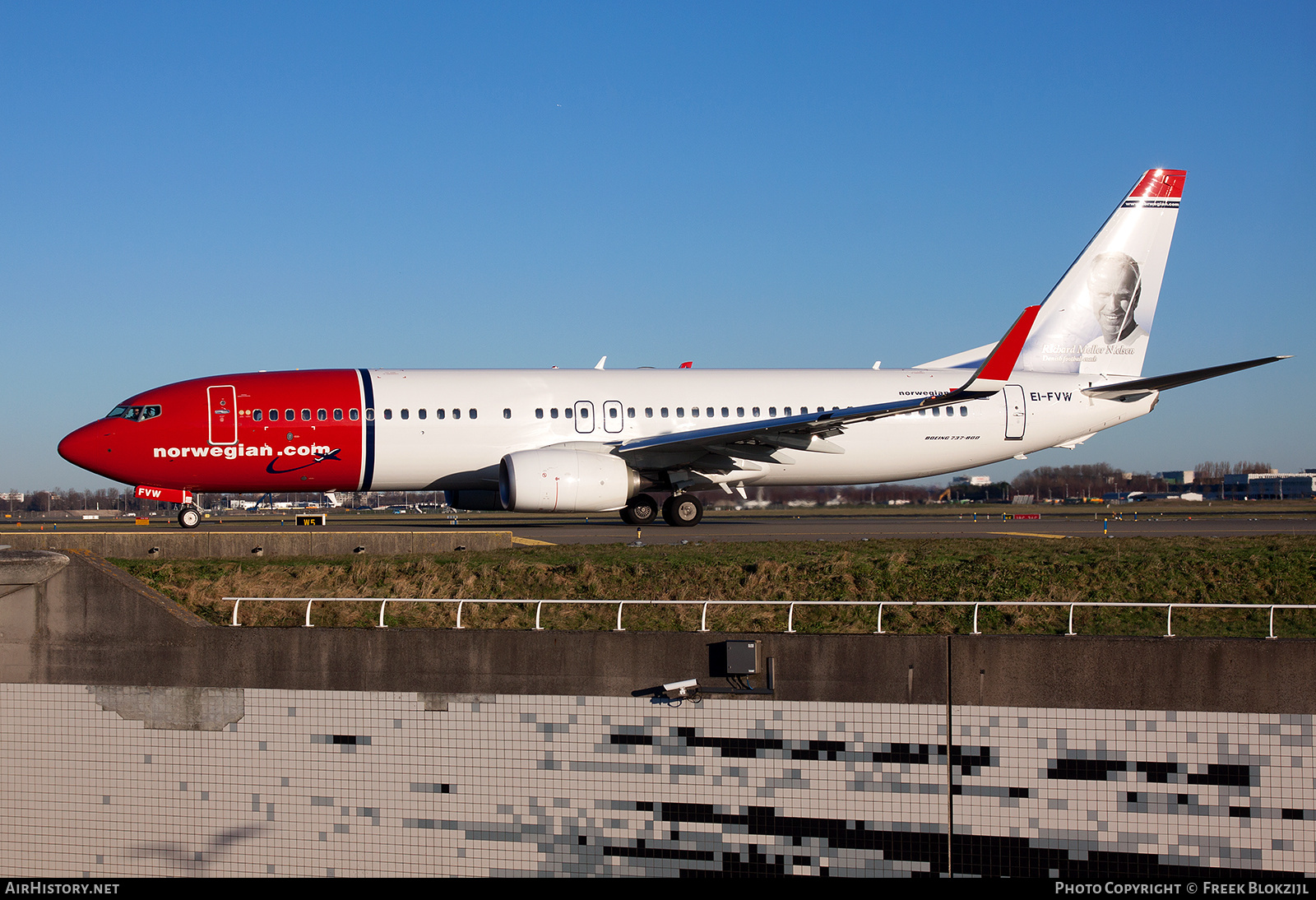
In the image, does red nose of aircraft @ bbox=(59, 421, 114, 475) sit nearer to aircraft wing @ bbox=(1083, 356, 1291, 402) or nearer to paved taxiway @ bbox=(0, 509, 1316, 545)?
paved taxiway @ bbox=(0, 509, 1316, 545)

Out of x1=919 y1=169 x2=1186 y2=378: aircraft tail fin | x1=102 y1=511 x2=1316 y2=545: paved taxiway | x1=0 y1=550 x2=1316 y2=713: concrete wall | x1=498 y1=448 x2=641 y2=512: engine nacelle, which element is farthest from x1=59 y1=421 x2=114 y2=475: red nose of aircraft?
x1=919 y1=169 x2=1186 y2=378: aircraft tail fin

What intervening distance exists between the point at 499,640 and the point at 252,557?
26.4 ft

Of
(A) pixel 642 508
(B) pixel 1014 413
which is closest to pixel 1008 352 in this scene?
(B) pixel 1014 413

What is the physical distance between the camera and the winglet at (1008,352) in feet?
81.2

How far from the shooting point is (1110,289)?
99.8 feet

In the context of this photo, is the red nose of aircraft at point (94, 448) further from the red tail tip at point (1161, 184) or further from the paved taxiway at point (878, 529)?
the red tail tip at point (1161, 184)

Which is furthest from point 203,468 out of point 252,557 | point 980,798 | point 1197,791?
point 1197,791

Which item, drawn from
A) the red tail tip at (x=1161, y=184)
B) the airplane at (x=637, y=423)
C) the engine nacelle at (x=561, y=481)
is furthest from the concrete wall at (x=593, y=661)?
the red tail tip at (x=1161, y=184)

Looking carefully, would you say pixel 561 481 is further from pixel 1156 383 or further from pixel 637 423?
pixel 1156 383

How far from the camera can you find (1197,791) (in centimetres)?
1063

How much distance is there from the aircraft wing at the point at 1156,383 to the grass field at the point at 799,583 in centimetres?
661

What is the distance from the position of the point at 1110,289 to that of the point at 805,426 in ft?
36.4

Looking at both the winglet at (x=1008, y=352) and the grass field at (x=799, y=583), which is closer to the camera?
the grass field at (x=799, y=583)

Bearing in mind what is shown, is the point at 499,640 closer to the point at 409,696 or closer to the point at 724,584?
the point at 409,696
